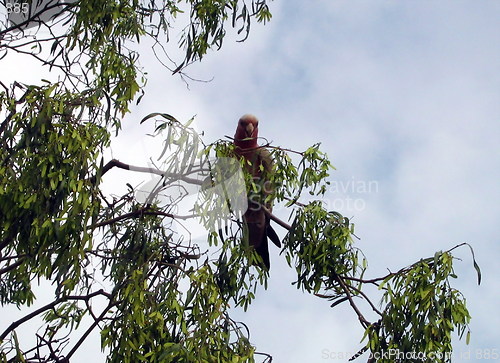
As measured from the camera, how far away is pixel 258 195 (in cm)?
465

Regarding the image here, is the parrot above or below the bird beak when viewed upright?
below

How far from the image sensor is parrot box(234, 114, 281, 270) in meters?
4.66

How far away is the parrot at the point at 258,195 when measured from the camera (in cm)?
466

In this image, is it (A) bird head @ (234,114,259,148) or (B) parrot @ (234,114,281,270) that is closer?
(B) parrot @ (234,114,281,270)

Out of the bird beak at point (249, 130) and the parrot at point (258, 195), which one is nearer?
the parrot at point (258, 195)

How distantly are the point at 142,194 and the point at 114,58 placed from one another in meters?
1.13

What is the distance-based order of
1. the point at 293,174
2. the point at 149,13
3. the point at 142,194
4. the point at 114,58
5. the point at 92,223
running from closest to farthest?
the point at 92,223 → the point at 293,174 → the point at 142,194 → the point at 114,58 → the point at 149,13

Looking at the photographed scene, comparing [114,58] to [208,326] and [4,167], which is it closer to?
[4,167]

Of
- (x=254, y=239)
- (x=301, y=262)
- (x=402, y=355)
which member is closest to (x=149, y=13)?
(x=254, y=239)

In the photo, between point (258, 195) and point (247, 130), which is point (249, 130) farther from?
point (258, 195)

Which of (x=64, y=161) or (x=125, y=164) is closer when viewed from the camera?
(x=64, y=161)

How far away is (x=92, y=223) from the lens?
421cm

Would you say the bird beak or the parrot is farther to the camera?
the bird beak

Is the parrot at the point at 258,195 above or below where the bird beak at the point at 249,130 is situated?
below
